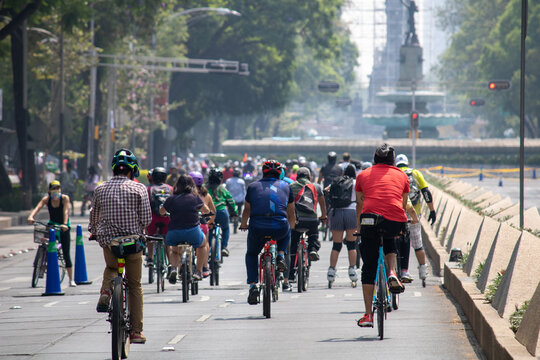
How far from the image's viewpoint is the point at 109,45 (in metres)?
47.4

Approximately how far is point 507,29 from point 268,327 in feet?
274

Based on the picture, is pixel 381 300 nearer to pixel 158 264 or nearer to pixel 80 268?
pixel 158 264

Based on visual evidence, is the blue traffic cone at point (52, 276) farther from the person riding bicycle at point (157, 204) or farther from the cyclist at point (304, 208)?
the cyclist at point (304, 208)

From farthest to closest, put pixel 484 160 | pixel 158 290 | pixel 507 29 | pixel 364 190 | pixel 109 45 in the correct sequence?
pixel 507 29 → pixel 484 160 → pixel 109 45 → pixel 158 290 → pixel 364 190

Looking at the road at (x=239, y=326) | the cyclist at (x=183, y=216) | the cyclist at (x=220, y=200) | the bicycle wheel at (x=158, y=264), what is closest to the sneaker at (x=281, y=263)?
the road at (x=239, y=326)

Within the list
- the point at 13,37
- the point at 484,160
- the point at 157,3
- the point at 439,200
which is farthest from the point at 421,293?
the point at 484,160

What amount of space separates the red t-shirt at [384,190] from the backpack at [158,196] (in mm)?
6343

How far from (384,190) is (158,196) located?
6696mm

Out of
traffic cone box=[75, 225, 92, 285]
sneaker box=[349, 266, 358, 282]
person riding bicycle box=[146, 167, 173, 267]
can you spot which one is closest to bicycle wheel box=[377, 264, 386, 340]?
sneaker box=[349, 266, 358, 282]

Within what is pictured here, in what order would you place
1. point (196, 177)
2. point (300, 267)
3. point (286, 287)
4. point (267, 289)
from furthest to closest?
1. point (196, 177)
2. point (300, 267)
3. point (286, 287)
4. point (267, 289)

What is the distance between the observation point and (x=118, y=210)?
31.7 ft

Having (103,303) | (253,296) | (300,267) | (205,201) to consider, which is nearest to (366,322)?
(253,296)

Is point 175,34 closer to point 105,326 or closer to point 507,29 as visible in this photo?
point 507,29

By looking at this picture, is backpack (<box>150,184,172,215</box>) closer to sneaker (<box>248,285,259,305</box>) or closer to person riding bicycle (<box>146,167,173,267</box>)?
person riding bicycle (<box>146,167,173,267</box>)
